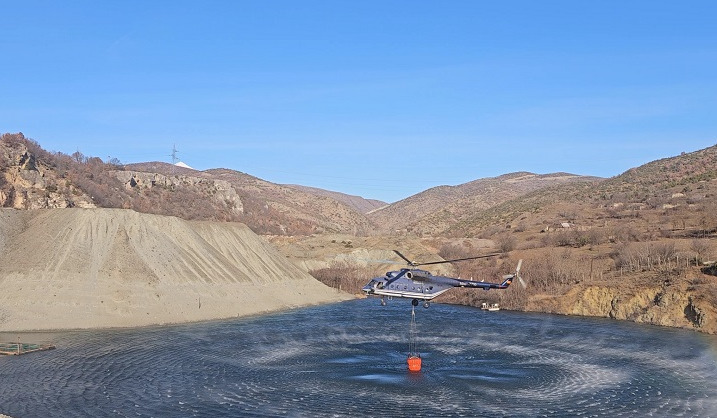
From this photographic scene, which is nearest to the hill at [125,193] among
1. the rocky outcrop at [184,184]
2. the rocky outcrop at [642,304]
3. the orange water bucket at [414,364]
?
the rocky outcrop at [184,184]

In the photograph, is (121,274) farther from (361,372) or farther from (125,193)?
(125,193)

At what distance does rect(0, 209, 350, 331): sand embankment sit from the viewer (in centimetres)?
5225

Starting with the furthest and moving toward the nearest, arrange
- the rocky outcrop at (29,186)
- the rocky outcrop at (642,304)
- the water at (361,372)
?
the rocky outcrop at (29,186) → the rocky outcrop at (642,304) → the water at (361,372)

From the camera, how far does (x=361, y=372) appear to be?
124ft

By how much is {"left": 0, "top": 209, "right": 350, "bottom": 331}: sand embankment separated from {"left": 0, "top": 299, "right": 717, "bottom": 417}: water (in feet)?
13.3

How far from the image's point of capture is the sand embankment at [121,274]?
171ft

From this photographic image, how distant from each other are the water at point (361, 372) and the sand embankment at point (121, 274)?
13.3 ft

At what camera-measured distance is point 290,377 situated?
1436 inches

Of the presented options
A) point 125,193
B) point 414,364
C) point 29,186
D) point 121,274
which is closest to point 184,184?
point 125,193

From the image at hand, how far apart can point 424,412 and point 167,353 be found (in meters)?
21.6

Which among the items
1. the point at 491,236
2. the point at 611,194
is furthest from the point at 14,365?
the point at 611,194

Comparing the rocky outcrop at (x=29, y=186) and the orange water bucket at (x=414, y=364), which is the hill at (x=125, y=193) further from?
the orange water bucket at (x=414, y=364)

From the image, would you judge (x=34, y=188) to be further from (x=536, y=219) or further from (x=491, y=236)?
(x=536, y=219)

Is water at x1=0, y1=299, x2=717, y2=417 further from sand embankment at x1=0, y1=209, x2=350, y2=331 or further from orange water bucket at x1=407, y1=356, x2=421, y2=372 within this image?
sand embankment at x1=0, y1=209, x2=350, y2=331
